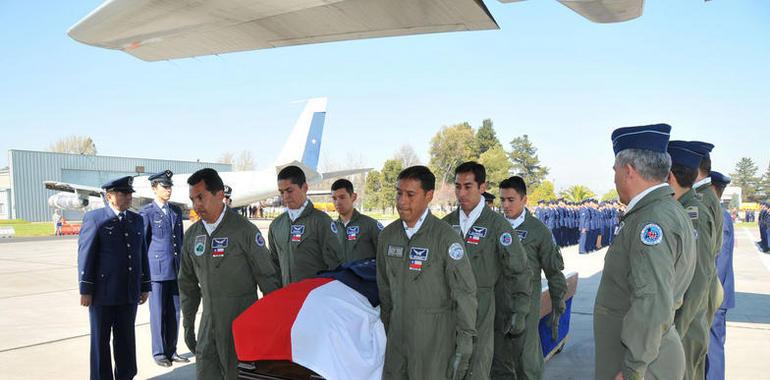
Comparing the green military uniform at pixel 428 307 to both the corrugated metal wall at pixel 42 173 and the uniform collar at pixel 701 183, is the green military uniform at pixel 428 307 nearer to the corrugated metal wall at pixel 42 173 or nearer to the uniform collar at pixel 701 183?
the uniform collar at pixel 701 183

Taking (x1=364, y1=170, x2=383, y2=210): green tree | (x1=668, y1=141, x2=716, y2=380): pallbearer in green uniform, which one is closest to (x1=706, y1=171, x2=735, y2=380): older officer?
(x1=668, y1=141, x2=716, y2=380): pallbearer in green uniform

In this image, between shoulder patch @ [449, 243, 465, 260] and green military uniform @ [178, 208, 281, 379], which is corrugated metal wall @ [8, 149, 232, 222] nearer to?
green military uniform @ [178, 208, 281, 379]

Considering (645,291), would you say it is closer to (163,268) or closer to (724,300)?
(724,300)

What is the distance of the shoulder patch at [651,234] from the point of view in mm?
2068

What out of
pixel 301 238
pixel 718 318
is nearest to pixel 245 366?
pixel 301 238

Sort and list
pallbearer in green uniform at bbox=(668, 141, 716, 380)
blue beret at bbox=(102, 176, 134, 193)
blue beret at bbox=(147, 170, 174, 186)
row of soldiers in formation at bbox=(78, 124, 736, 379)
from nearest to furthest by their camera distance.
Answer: row of soldiers in formation at bbox=(78, 124, 736, 379) → pallbearer in green uniform at bbox=(668, 141, 716, 380) → blue beret at bbox=(102, 176, 134, 193) → blue beret at bbox=(147, 170, 174, 186)

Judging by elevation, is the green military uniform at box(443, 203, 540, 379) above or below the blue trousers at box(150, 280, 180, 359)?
above

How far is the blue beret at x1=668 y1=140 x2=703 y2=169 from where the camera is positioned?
3.02 meters

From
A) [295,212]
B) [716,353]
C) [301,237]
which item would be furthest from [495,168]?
[301,237]

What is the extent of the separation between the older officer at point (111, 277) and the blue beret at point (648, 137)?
4.03 metres

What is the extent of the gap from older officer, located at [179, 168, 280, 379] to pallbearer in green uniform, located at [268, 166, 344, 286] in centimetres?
78

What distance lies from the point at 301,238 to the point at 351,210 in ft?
4.09

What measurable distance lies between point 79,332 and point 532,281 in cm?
587

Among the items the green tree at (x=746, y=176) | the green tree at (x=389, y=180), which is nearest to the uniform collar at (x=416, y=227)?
the green tree at (x=389, y=180)
